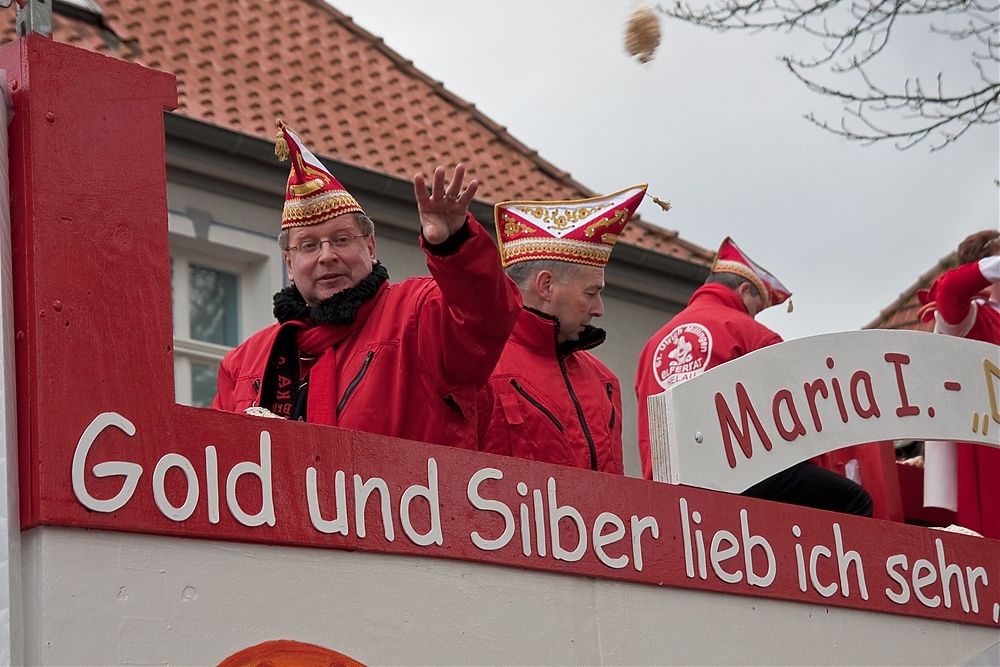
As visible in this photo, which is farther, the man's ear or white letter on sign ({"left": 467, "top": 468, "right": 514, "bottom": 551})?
the man's ear

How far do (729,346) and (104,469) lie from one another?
129 inches

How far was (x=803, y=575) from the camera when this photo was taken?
4.15 m

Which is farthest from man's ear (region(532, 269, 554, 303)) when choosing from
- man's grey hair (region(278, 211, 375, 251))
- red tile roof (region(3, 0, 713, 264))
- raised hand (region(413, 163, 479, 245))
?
red tile roof (region(3, 0, 713, 264))

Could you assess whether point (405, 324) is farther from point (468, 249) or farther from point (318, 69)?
point (318, 69)

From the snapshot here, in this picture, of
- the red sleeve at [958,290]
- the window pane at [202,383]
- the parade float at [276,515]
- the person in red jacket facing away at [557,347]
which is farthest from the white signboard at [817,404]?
the window pane at [202,383]

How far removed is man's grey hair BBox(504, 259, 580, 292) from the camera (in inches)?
203

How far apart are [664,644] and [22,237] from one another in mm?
1806

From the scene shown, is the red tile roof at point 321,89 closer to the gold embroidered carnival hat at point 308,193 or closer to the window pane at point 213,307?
the window pane at point 213,307

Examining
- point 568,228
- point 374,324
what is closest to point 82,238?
point 374,324

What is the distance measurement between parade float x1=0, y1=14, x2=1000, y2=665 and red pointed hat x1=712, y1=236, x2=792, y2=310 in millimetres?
2401

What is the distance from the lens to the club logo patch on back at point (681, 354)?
5.65m

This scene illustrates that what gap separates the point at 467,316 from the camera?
3693 millimetres

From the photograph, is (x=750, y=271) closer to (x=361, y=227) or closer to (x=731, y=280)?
(x=731, y=280)

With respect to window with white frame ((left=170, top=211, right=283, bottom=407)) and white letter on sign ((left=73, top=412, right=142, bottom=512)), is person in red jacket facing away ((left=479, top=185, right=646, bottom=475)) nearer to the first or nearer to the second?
white letter on sign ((left=73, top=412, right=142, bottom=512))
